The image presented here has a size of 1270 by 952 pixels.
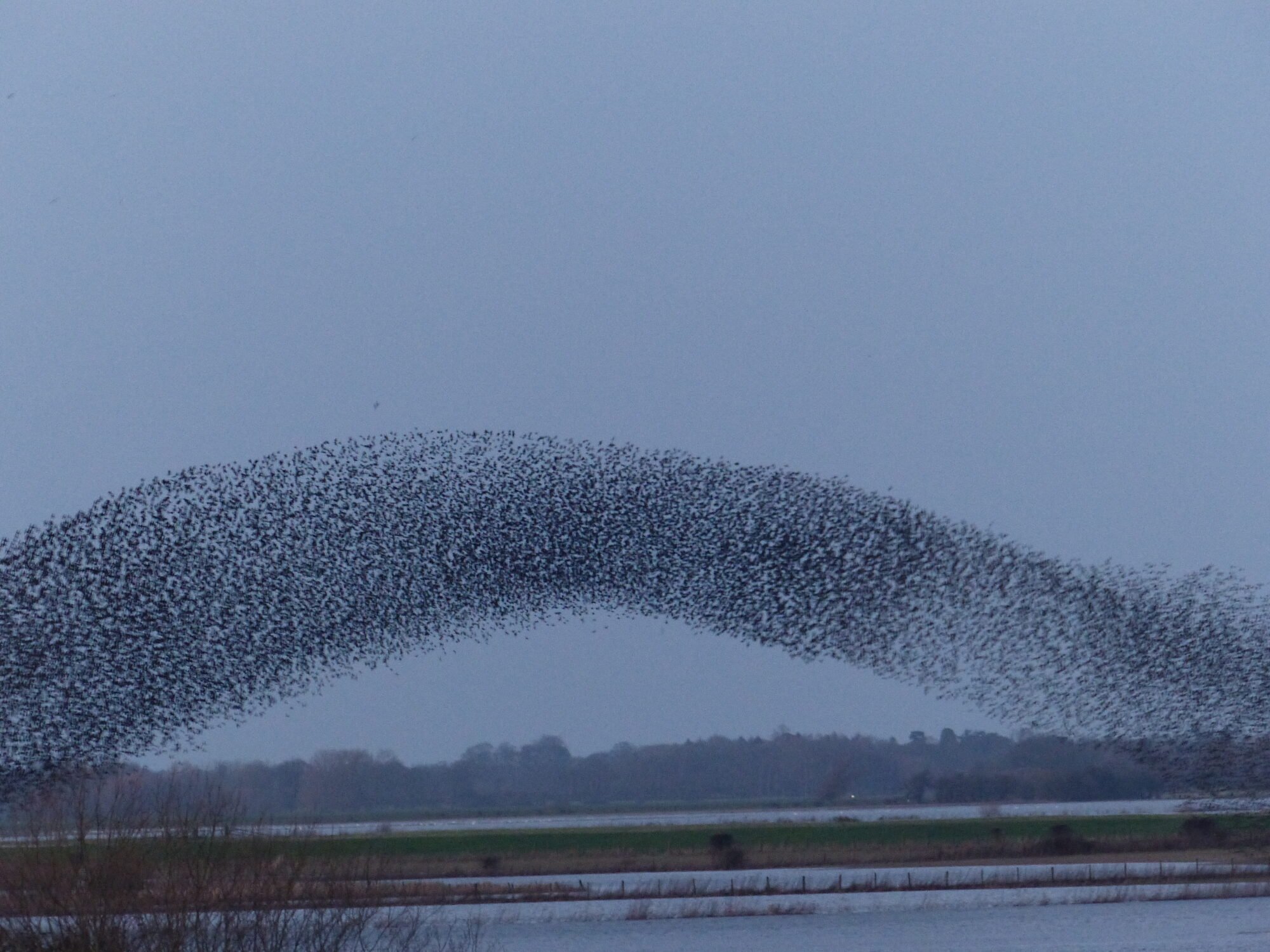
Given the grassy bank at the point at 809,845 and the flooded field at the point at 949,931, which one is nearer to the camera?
the flooded field at the point at 949,931

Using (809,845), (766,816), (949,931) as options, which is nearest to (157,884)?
(949,931)

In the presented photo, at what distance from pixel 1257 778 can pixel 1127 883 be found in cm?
577

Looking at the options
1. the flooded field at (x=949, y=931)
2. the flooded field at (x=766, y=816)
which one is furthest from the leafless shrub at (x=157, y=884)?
the flooded field at (x=766, y=816)

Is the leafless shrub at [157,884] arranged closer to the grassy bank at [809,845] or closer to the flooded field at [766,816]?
the grassy bank at [809,845]

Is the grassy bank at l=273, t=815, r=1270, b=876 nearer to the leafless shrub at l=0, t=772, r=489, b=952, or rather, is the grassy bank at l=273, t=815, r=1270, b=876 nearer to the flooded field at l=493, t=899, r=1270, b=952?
the flooded field at l=493, t=899, r=1270, b=952

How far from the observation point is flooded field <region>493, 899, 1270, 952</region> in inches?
875

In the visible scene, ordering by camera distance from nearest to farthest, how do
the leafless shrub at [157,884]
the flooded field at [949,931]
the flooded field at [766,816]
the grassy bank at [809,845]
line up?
the leafless shrub at [157,884]
the flooded field at [949,931]
the grassy bank at [809,845]
the flooded field at [766,816]

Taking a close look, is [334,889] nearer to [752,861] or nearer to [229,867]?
[229,867]

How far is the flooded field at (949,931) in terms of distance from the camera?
72.9ft

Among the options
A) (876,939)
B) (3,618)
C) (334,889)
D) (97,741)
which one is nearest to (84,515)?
(3,618)

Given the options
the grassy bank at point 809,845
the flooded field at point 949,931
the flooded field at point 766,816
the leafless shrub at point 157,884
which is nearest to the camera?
the leafless shrub at point 157,884

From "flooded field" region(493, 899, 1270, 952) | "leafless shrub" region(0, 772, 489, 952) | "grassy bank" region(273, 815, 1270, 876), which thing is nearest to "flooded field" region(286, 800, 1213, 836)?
"grassy bank" region(273, 815, 1270, 876)

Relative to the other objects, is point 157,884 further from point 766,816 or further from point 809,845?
point 766,816

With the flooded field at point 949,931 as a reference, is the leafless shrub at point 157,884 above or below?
above
